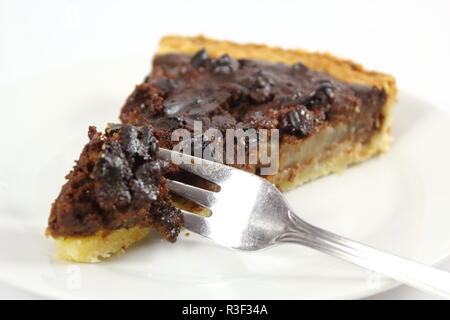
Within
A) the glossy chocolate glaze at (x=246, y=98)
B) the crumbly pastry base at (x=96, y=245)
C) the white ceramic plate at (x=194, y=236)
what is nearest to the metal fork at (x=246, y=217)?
the white ceramic plate at (x=194, y=236)

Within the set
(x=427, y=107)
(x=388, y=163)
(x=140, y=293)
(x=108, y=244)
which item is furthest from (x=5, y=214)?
(x=427, y=107)

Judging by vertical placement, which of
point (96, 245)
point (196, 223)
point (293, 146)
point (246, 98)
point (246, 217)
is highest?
point (246, 98)

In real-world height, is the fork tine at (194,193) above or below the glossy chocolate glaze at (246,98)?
below

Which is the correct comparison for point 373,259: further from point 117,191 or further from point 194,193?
point 117,191

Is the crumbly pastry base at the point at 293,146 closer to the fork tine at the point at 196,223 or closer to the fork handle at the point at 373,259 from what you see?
the fork tine at the point at 196,223

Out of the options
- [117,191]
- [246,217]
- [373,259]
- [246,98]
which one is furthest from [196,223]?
[246,98]

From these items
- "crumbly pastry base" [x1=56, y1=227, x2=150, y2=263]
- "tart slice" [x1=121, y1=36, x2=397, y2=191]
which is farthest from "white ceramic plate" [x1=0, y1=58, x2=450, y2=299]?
"tart slice" [x1=121, y1=36, x2=397, y2=191]

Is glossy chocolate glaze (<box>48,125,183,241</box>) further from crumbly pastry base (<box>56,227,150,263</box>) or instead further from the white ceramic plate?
the white ceramic plate
